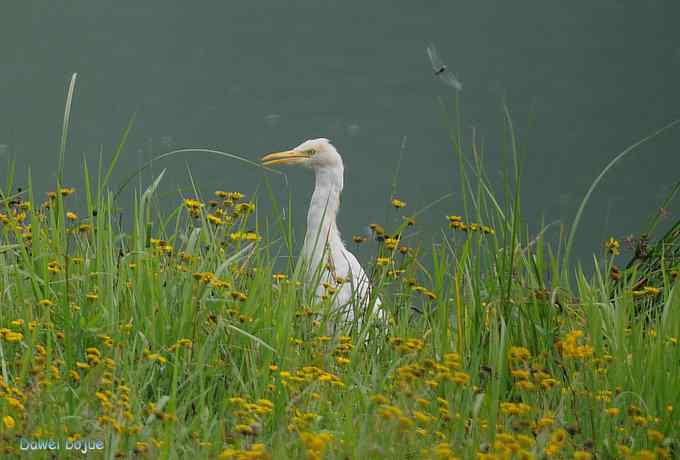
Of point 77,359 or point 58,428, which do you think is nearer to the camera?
point 58,428

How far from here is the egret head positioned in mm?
4977

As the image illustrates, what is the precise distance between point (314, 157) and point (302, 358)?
2269 millimetres

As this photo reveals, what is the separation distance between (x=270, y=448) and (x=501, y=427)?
18.3 inches

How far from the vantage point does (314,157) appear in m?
4.99

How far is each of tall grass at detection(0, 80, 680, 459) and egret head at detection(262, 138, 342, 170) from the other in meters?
1.61

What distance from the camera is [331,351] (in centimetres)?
274

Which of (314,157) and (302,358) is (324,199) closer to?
(314,157)

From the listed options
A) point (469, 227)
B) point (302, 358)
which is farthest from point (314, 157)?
point (302, 358)

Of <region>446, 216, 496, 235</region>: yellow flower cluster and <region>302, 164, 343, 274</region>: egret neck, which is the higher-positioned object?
<region>446, 216, 496, 235</region>: yellow flower cluster

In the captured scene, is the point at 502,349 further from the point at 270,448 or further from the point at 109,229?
the point at 109,229

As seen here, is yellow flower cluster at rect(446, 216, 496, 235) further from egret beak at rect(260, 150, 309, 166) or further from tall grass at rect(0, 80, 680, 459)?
egret beak at rect(260, 150, 309, 166)

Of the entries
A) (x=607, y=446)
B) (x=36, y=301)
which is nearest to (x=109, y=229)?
(x=36, y=301)

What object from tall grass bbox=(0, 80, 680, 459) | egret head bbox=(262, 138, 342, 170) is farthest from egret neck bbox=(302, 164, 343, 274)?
tall grass bbox=(0, 80, 680, 459)

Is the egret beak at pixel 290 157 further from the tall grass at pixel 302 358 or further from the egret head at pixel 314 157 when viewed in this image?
the tall grass at pixel 302 358
